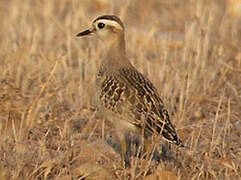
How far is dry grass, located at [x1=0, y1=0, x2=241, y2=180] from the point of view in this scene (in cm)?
497

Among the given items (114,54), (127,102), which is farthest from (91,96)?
(127,102)

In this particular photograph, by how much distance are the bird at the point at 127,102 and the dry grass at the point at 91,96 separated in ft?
1.02

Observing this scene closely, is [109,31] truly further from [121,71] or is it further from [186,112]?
[186,112]

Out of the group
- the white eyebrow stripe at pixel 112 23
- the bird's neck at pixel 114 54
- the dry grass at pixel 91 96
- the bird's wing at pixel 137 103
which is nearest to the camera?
the dry grass at pixel 91 96

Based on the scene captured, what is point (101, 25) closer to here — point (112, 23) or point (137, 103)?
point (112, 23)

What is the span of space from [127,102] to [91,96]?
5.92 feet

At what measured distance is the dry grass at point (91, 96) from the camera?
4.97 m

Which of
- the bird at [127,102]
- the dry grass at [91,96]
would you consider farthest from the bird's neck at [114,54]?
the dry grass at [91,96]

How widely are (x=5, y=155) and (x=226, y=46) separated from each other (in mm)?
5787

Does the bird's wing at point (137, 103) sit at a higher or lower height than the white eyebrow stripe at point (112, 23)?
lower

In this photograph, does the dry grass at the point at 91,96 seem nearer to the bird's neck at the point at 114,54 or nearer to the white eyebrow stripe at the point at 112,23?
the bird's neck at the point at 114,54

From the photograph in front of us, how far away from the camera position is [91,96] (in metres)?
7.02

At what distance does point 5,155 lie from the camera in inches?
192

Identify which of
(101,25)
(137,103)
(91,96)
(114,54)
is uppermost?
(101,25)
